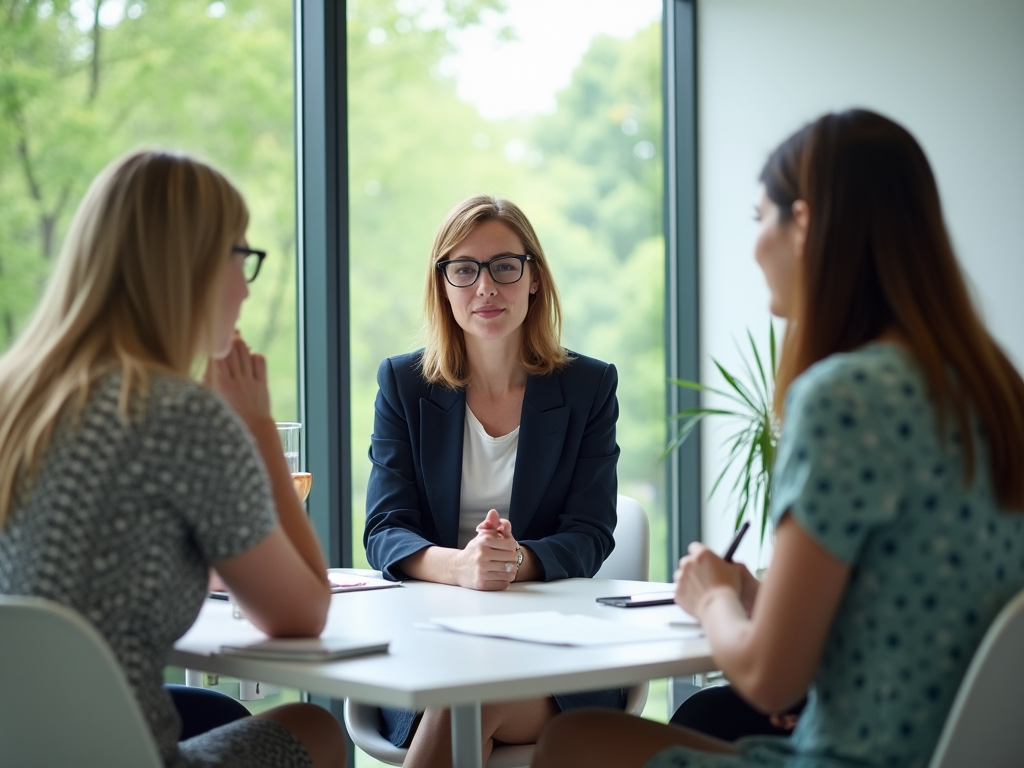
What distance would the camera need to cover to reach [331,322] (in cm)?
328

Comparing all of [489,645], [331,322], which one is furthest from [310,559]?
[331,322]

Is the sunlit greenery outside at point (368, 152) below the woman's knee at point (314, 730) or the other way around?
the other way around

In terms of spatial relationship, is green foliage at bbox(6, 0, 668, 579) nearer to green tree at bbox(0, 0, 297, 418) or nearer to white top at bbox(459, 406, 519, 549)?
green tree at bbox(0, 0, 297, 418)

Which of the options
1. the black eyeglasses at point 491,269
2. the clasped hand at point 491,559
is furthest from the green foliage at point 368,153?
the clasped hand at point 491,559

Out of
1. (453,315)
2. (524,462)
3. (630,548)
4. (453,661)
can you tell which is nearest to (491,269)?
(453,315)

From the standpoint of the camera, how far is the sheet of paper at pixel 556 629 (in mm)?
1598

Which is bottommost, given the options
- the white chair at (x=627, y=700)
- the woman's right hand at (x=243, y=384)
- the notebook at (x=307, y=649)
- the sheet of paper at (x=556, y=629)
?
the white chair at (x=627, y=700)

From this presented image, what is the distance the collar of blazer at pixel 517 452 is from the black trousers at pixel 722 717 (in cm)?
59

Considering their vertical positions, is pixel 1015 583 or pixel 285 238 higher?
pixel 285 238

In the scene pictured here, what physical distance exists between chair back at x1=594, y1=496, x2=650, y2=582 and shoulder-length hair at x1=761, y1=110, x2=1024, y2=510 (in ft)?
4.14

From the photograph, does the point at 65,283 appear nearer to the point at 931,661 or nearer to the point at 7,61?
the point at 931,661

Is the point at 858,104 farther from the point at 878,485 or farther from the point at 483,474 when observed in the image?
the point at 878,485

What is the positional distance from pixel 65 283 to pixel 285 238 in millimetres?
1842

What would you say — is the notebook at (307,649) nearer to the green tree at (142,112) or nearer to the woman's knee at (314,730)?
the woman's knee at (314,730)
